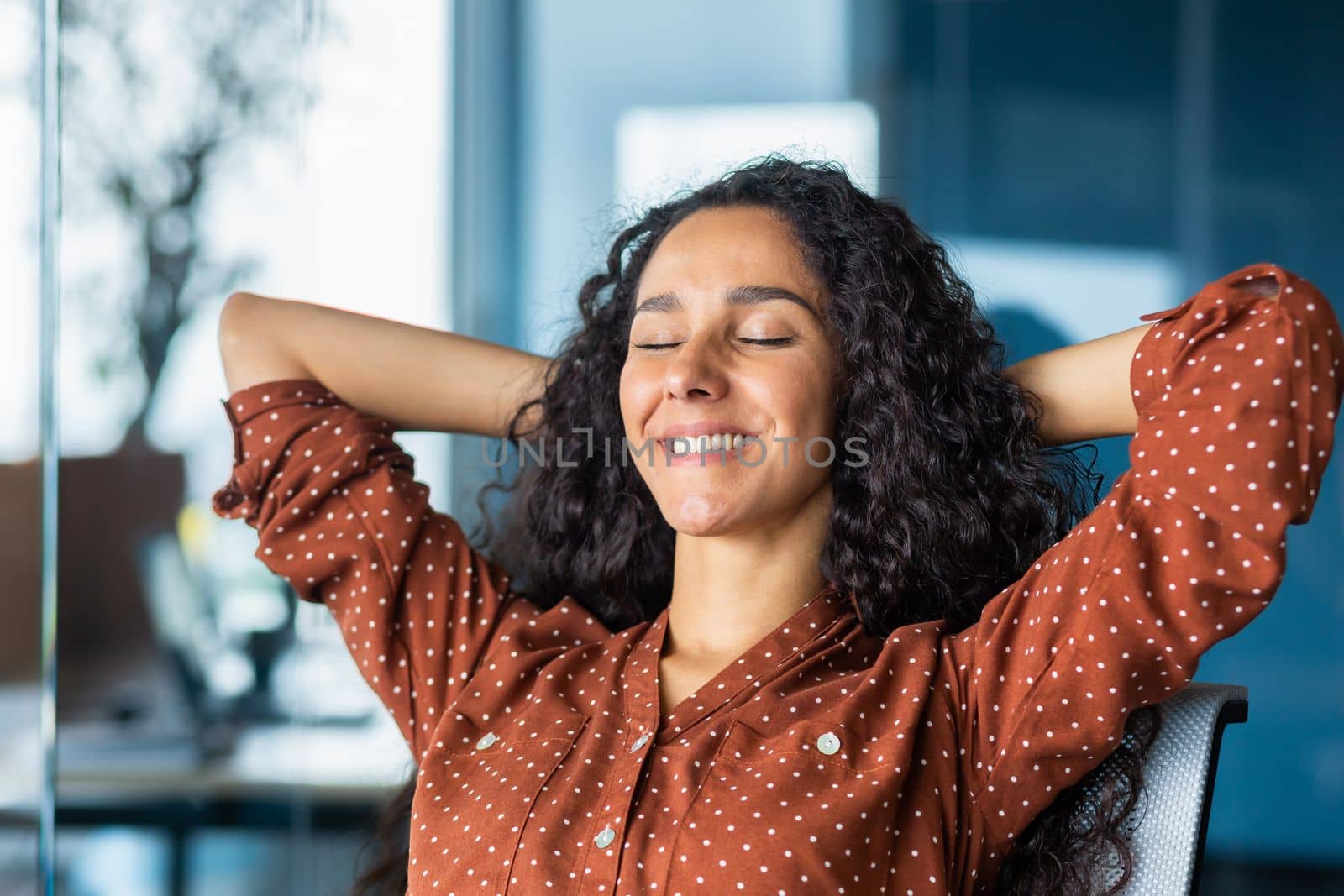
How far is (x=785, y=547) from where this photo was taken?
54.9 inches

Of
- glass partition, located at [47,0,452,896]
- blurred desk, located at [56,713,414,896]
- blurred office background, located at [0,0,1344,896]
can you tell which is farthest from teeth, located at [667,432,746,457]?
glass partition, located at [47,0,452,896]

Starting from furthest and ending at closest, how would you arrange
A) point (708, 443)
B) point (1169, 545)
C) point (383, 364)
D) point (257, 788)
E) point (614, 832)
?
point (257, 788) < point (383, 364) < point (708, 443) < point (614, 832) < point (1169, 545)

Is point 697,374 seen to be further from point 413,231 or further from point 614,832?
point 413,231

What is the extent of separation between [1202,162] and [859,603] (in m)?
2.11

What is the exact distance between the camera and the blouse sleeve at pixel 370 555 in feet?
Answer: 4.73

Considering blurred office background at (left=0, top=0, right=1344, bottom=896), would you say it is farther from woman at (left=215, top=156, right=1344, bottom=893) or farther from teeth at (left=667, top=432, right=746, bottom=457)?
teeth at (left=667, top=432, right=746, bottom=457)

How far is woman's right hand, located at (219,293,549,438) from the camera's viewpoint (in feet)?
5.23

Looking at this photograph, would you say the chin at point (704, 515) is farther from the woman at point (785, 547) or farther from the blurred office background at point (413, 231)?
the blurred office background at point (413, 231)

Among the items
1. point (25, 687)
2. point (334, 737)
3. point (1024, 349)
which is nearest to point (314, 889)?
point (334, 737)

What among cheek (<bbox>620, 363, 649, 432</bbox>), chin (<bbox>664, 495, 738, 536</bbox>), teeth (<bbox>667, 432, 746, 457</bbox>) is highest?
cheek (<bbox>620, 363, 649, 432</bbox>)

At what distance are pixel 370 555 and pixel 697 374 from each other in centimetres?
44

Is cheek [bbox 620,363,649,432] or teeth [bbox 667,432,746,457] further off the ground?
cheek [bbox 620,363,649,432]

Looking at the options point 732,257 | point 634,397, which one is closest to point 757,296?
point 732,257

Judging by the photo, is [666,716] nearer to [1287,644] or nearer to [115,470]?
[115,470]
